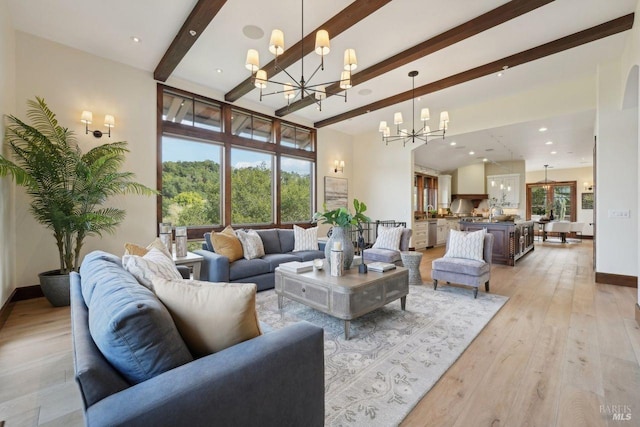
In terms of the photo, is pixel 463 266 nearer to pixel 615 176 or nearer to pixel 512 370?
pixel 512 370

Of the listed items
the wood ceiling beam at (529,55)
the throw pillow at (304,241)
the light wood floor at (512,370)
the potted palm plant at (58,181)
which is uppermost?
the wood ceiling beam at (529,55)

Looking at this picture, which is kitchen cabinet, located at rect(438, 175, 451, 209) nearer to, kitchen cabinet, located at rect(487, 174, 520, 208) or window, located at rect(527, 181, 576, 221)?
kitchen cabinet, located at rect(487, 174, 520, 208)

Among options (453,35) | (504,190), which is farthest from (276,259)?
(504,190)

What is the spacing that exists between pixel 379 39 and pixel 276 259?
3350 mm

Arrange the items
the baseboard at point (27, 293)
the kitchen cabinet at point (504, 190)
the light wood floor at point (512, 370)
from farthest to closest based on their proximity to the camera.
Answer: the kitchen cabinet at point (504, 190)
the baseboard at point (27, 293)
the light wood floor at point (512, 370)

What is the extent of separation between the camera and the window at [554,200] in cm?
1145

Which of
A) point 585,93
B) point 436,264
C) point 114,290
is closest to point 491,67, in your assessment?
point 585,93

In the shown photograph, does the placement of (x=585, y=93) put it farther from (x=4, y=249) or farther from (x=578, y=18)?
(x=4, y=249)

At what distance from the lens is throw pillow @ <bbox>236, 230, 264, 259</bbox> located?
4.11 metres

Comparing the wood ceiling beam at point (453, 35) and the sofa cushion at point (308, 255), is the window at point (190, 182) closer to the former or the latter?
the sofa cushion at point (308, 255)

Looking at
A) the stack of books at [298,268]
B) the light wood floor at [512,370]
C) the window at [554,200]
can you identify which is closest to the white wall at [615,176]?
the light wood floor at [512,370]

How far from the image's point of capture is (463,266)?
3672 mm

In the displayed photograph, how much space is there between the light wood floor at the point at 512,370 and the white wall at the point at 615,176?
97 cm

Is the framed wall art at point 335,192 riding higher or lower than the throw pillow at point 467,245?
higher
